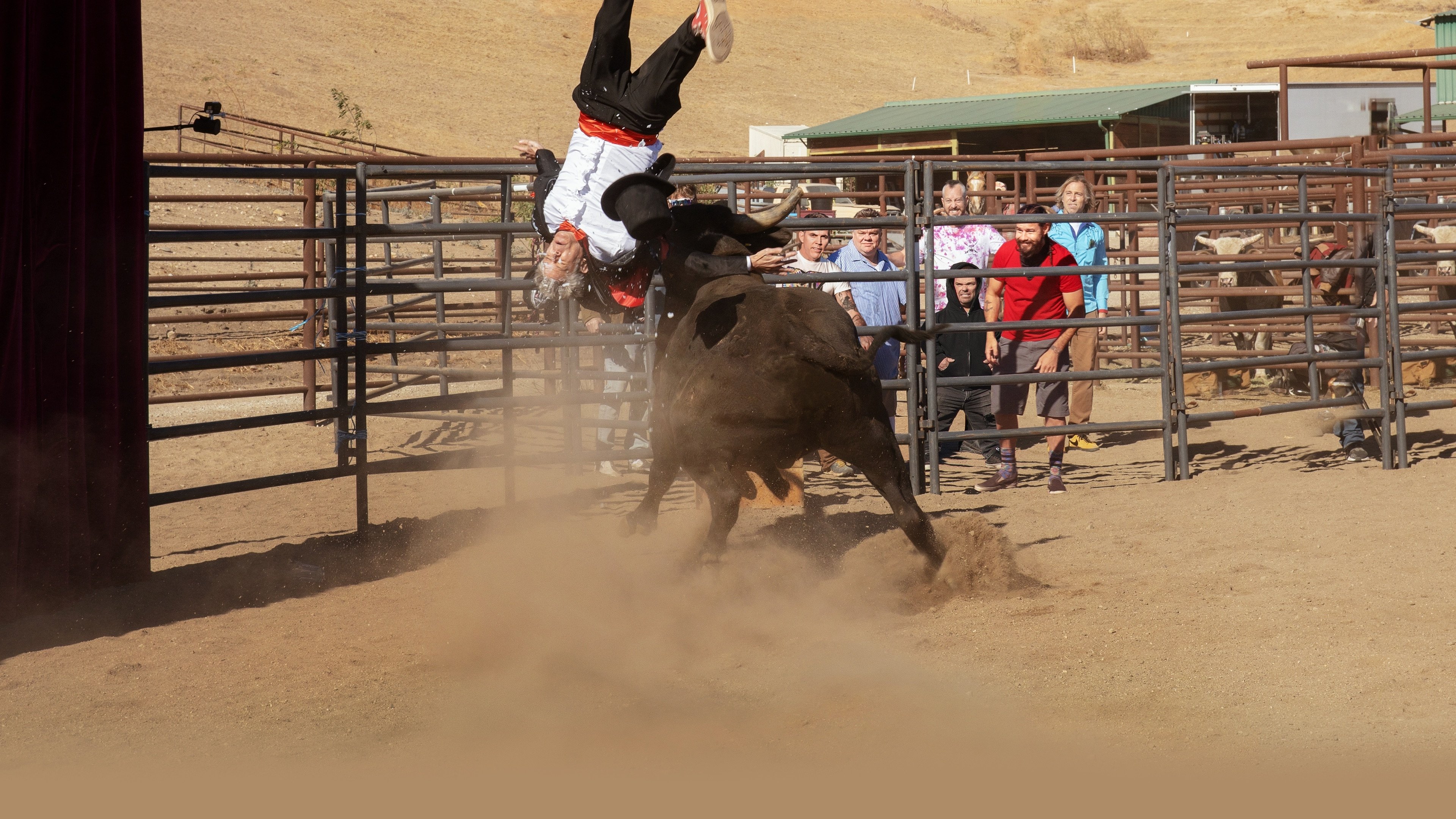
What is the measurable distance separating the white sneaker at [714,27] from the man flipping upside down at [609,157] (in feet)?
0.43

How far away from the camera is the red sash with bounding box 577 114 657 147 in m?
4.83

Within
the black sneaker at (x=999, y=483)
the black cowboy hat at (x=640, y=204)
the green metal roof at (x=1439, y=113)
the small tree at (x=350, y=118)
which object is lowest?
the black sneaker at (x=999, y=483)

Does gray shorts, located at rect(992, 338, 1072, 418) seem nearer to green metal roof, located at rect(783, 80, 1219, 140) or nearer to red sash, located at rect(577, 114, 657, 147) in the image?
red sash, located at rect(577, 114, 657, 147)

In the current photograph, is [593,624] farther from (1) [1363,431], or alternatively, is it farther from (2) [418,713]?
(1) [1363,431]

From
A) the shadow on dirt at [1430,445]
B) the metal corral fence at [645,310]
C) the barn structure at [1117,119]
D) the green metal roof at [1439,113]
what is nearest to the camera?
the metal corral fence at [645,310]

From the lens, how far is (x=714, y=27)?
4402 mm

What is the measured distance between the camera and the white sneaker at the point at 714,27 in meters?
4.38

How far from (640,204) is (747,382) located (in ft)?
2.48

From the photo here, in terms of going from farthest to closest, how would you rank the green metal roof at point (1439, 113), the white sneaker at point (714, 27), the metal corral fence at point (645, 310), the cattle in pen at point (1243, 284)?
the green metal roof at point (1439, 113), the cattle in pen at point (1243, 284), the metal corral fence at point (645, 310), the white sneaker at point (714, 27)

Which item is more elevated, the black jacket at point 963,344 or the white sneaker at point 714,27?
the white sneaker at point 714,27

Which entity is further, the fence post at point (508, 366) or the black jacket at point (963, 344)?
the black jacket at point (963, 344)

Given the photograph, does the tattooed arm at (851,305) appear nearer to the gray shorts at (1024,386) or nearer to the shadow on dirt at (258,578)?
the gray shorts at (1024,386)

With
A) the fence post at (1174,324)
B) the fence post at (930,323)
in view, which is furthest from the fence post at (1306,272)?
the fence post at (930,323)

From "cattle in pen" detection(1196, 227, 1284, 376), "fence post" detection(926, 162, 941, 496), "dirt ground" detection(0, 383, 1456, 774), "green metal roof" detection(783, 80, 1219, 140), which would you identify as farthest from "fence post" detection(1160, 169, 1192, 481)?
"green metal roof" detection(783, 80, 1219, 140)
